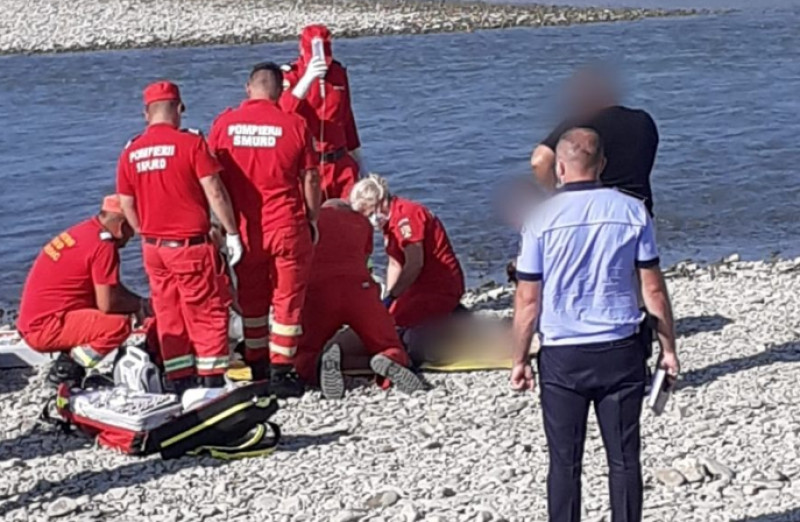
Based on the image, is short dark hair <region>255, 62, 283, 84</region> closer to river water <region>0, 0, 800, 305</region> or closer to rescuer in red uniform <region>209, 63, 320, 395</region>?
rescuer in red uniform <region>209, 63, 320, 395</region>

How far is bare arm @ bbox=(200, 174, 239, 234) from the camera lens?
8.30 metres

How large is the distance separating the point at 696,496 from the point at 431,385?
2335 millimetres

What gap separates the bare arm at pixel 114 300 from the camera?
29.6 feet

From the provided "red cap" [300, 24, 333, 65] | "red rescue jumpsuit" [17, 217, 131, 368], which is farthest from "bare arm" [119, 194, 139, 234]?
"red cap" [300, 24, 333, 65]

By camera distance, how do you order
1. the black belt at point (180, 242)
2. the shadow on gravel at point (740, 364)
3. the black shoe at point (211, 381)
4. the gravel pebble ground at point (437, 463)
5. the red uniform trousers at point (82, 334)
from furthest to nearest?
the red uniform trousers at point (82, 334), the shadow on gravel at point (740, 364), the black shoe at point (211, 381), the black belt at point (180, 242), the gravel pebble ground at point (437, 463)

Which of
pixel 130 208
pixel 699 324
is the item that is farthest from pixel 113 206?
pixel 699 324

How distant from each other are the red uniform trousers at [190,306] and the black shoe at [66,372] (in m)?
0.77

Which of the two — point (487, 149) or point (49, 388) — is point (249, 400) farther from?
point (487, 149)

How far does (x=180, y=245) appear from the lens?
27.6ft

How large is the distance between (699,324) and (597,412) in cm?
450

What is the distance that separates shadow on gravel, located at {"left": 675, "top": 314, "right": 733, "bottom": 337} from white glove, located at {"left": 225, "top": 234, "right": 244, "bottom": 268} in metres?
2.95

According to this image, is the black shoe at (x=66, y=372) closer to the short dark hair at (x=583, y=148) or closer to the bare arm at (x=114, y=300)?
the bare arm at (x=114, y=300)

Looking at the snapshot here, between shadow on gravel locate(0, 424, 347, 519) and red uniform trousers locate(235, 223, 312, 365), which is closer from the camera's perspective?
shadow on gravel locate(0, 424, 347, 519)

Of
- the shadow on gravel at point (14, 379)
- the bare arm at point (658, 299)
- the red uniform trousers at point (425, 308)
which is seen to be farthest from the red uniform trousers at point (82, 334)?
the bare arm at point (658, 299)
